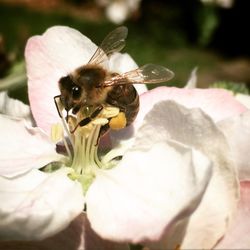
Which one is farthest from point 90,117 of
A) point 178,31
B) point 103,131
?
point 178,31

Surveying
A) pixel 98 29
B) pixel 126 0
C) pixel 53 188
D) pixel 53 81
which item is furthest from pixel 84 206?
pixel 98 29

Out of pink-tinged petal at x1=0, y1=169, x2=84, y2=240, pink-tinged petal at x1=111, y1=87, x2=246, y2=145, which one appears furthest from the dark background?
pink-tinged petal at x1=0, y1=169, x2=84, y2=240

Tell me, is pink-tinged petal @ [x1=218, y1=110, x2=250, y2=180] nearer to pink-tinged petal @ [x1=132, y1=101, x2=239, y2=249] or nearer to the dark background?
pink-tinged petal @ [x1=132, y1=101, x2=239, y2=249]

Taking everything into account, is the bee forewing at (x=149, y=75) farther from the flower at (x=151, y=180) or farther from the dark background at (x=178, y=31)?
the dark background at (x=178, y=31)

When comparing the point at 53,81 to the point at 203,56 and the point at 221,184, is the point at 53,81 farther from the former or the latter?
the point at 203,56

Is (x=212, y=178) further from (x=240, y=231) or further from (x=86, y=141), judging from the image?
(x=86, y=141)

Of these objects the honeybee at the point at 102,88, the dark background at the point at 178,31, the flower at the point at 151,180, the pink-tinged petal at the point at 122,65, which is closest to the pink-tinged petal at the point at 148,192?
the flower at the point at 151,180

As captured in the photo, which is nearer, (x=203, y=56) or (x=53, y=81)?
(x=53, y=81)
